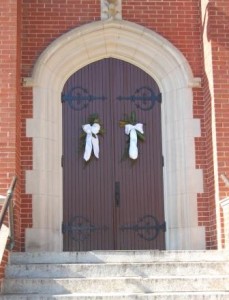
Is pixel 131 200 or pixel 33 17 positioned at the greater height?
pixel 33 17

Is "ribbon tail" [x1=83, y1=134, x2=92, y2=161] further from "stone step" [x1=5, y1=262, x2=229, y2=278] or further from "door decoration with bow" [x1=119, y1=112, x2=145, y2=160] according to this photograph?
"stone step" [x1=5, y1=262, x2=229, y2=278]

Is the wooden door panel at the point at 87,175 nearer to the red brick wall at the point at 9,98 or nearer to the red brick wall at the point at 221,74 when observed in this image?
the red brick wall at the point at 9,98

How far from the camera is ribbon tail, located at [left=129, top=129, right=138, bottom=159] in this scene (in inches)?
370

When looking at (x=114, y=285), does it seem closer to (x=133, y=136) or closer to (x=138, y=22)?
(x=133, y=136)

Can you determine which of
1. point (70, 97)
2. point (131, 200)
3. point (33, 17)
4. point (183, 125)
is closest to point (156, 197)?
point (131, 200)

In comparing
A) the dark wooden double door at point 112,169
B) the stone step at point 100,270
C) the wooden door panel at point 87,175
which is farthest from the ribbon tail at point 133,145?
the stone step at point 100,270

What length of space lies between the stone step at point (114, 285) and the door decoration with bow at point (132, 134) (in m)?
2.47

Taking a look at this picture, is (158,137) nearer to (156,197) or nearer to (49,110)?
(156,197)

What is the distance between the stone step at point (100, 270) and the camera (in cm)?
753

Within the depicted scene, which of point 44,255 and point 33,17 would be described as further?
point 33,17

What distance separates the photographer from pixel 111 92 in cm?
968

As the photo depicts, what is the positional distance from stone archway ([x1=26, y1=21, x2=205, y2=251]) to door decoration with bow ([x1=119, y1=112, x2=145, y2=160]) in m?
0.35

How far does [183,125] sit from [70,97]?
1.62 metres

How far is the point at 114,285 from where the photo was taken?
23.8 ft
